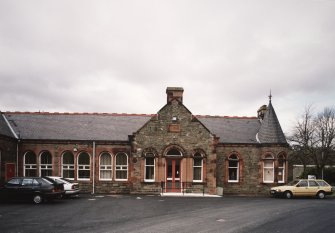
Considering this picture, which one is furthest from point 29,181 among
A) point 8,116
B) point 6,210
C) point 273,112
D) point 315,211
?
point 273,112

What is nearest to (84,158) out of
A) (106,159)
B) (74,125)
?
(106,159)

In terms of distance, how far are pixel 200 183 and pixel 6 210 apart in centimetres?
1433

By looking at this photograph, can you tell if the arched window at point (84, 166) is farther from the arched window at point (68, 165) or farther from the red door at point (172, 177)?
the red door at point (172, 177)

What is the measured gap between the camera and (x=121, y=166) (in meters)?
26.8

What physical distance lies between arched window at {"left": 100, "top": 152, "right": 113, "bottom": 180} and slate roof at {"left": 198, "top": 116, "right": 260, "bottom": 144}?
9385 mm

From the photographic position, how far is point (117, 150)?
26672 millimetres

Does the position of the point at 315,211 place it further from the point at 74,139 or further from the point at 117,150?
the point at 74,139

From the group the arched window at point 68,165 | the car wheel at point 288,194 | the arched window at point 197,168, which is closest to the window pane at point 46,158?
the arched window at point 68,165

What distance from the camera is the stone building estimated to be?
25391 millimetres

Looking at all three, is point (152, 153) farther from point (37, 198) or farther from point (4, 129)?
point (4, 129)

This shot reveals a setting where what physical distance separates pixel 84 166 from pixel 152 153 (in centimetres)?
586

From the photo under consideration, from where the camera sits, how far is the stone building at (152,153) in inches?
1000

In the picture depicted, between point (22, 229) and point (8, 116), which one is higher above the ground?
point (8, 116)

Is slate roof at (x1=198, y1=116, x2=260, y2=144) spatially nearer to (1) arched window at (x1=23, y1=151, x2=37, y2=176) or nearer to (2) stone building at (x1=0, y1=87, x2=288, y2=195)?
(2) stone building at (x1=0, y1=87, x2=288, y2=195)
